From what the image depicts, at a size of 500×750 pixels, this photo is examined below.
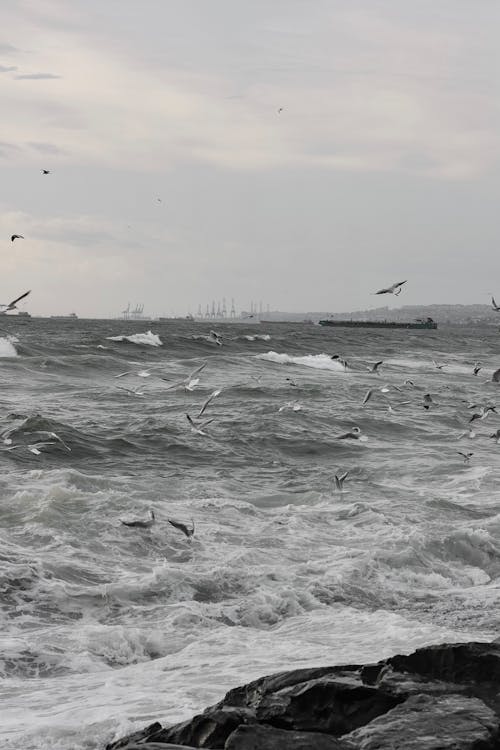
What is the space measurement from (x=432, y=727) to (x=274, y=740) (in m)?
0.94

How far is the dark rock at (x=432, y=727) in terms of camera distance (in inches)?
193

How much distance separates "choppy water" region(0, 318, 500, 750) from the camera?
7754mm

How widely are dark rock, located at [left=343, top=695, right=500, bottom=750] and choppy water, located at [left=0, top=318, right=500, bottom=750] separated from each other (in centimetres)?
211

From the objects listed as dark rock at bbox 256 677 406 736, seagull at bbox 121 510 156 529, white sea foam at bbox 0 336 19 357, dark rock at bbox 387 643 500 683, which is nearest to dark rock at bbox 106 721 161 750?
dark rock at bbox 256 677 406 736

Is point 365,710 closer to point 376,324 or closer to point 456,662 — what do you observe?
point 456,662

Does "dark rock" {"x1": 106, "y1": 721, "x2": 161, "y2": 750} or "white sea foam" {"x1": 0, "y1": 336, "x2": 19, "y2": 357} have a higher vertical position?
"white sea foam" {"x1": 0, "y1": 336, "x2": 19, "y2": 357}

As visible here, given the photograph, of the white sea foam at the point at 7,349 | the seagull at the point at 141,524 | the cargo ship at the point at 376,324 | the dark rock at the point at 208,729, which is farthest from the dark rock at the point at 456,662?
the cargo ship at the point at 376,324

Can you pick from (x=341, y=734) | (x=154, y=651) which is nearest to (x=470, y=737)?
(x=341, y=734)

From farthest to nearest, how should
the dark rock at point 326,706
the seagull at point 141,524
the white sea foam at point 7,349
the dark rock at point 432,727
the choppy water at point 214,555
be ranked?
the white sea foam at point 7,349
the seagull at point 141,524
the choppy water at point 214,555
the dark rock at point 326,706
the dark rock at point 432,727

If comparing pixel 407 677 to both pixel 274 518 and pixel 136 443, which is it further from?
pixel 136 443

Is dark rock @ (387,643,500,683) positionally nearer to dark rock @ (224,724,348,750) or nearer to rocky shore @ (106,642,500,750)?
rocky shore @ (106,642,500,750)

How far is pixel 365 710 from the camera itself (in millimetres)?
5535

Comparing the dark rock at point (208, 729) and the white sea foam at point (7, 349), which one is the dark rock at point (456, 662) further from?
the white sea foam at point (7, 349)

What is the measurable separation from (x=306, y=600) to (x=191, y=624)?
5.03 feet
